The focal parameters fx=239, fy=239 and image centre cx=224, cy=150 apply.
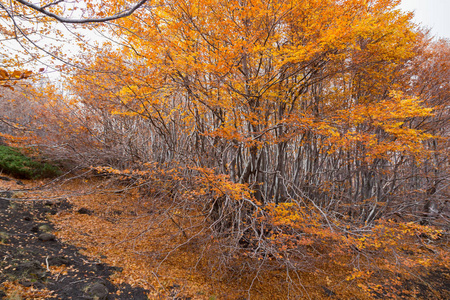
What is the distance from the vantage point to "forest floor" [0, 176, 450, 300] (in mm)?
3734

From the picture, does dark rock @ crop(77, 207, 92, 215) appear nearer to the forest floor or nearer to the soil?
the forest floor

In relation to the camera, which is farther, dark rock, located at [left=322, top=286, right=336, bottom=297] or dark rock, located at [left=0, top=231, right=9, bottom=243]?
dark rock, located at [left=322, top=286, right=336, bottom=297]

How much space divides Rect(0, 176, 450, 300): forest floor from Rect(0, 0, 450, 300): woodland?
0.05 metres

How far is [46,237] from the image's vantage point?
5160mm

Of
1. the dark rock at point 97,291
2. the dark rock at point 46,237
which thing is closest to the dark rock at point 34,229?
the dark rock at point 46,237

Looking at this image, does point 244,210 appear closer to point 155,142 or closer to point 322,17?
point 322,17

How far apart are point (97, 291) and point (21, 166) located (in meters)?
8.49

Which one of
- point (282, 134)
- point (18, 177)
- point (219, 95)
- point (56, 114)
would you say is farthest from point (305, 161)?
point (18, 177)

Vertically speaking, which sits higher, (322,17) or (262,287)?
(322,17)

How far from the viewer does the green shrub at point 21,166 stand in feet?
30.7

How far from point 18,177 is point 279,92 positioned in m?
10.7

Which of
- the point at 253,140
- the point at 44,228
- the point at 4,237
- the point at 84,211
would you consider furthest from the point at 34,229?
the point at 253,140

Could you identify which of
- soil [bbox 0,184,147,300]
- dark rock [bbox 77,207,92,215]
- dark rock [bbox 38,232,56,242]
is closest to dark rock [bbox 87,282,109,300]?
soil [bbox 0,184,147,300]

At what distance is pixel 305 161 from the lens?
856 cm
